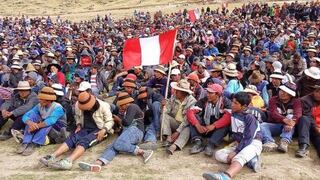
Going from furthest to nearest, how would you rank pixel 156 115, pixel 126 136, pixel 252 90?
pixel 156 115 < pixel 252 90 < pixel 126 136

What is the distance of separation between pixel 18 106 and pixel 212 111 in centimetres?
423

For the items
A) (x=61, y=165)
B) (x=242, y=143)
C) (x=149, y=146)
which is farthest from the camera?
(x=149, y=146)

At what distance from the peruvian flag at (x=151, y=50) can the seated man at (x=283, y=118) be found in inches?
85.6

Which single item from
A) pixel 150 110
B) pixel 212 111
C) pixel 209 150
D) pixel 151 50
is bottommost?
pixel 209 150

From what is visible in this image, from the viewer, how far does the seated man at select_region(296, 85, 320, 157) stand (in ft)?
23.3

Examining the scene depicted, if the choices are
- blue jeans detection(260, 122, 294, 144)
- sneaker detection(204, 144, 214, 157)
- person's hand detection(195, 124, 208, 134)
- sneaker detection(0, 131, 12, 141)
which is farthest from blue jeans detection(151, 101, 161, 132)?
sneaker detection(0, 131, 12, 141)

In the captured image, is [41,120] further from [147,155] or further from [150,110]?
[147,155]

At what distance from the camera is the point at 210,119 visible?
7.54 meters

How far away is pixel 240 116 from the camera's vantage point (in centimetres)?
695

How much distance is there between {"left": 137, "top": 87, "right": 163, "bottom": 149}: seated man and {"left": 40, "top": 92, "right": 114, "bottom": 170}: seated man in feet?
2.49

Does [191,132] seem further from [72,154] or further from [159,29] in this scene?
[159,29]

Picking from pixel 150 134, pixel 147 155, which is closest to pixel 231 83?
pixel 150 134

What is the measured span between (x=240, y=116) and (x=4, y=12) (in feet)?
167

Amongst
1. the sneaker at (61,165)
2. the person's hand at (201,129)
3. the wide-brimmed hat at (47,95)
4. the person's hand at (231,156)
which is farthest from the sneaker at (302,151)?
the wide-brimmed hat at (47,95)
